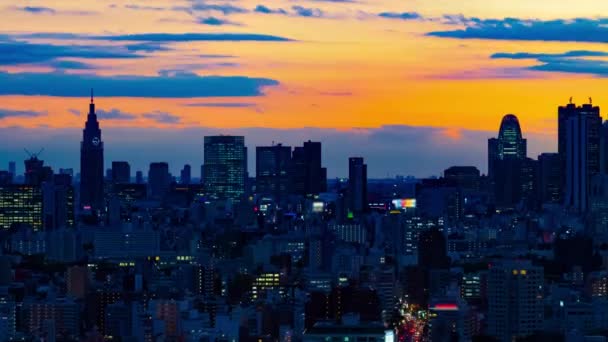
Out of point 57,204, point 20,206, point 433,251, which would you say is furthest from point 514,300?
point 20,206

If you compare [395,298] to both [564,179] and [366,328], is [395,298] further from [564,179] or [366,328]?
[564,179]

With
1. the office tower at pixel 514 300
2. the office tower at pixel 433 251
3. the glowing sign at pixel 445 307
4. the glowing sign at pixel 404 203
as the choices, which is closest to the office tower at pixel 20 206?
the glowing sign at pixel 404 203

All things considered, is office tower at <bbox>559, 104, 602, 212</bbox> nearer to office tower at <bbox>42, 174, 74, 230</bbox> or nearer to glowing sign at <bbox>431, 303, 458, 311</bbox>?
office tower at <bbox>42, 174, 74, 230</bbox>

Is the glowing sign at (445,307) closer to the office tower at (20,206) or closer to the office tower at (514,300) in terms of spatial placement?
the office tower at (514,300)

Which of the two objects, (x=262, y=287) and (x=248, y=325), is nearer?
(x=248, y=325)

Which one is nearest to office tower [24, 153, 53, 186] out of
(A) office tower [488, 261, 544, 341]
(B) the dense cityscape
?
(B) the dense cityscape

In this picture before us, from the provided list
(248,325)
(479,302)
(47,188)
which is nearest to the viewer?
(248,325)

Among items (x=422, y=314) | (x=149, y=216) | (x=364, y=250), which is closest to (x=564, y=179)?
(x=149, y=216)
